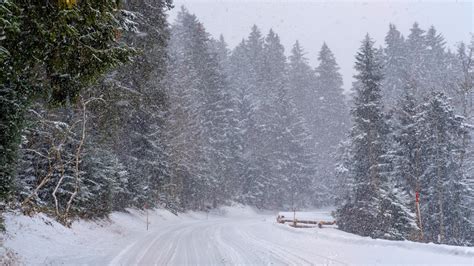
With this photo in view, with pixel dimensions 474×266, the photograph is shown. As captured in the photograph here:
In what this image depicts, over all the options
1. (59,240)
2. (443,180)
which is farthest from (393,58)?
(59,240)

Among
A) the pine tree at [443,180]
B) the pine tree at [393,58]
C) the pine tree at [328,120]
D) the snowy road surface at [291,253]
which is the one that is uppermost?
the pine tree at [393,58]

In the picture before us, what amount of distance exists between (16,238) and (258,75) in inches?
2681

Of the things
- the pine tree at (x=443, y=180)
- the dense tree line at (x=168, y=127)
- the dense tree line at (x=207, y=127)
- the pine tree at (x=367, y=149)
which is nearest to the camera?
the dense tree line at (x=207, y=127)

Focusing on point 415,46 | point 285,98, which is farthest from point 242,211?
point 415,46

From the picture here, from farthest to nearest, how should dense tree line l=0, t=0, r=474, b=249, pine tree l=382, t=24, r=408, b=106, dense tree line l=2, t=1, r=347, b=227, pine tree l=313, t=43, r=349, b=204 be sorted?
pine tree l=382, t=24, r=408, b=106 → pine tree l=313, t=43, r=349, b=204 → dense tree line l=2, t=1, r=347, b=227 → dense tree line l=0, t=0, r=474, b=249

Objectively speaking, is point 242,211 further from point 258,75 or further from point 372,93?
point 258,75

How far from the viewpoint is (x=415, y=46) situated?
77.3m

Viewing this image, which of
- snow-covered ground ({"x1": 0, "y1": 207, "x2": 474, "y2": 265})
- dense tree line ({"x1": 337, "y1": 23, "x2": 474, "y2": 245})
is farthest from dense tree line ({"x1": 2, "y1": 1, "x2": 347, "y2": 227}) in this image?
dense tree line ({"x1": 337, "y1": 23, "x2": 474, "y2": 245})

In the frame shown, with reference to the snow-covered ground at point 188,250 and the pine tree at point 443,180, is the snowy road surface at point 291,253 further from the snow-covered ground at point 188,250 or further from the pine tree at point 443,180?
the pine tree at point 443,180

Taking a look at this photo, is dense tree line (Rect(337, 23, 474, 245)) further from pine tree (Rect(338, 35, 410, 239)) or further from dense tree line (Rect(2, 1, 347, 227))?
dense tree line (Rect(2, 1, 347, 227))

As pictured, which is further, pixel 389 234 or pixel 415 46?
pixel 415 46

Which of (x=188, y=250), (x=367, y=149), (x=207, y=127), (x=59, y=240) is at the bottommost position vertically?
(x=188, y=250)

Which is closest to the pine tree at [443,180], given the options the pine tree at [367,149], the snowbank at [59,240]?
the pine tree at [367,149]

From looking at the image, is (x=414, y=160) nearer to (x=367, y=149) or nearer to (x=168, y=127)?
(x=367, y=149)
